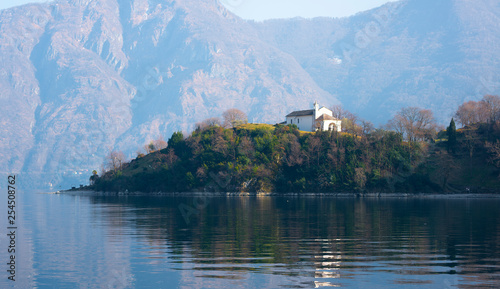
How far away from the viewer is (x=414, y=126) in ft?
601

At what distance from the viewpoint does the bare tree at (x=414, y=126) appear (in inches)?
6830

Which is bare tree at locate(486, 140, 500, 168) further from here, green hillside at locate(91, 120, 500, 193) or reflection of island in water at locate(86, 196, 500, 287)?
reflection of island in water at locate(86, 196, 500, 287)

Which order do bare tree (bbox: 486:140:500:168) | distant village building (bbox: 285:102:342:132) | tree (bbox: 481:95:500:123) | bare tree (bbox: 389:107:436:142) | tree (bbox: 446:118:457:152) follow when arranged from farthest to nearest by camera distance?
distant village building (bbox: 285:102:342:132)
bare tree (bbox: 389:107:436:142)
tree (bbox: 481:95:500:123)
tree (bbox: 446:118:457:152)
bare tree (bbox: 486:140:500:168)

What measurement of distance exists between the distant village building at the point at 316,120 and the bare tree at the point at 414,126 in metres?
19.9

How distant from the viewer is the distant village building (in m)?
182

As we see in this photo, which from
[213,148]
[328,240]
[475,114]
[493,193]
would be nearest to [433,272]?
[328,240]

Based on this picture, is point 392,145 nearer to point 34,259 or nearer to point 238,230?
point 238,230

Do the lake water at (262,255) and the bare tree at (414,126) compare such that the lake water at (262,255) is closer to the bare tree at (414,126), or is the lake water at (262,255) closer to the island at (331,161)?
the island at (331,161)

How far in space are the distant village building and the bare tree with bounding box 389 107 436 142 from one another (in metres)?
19.9

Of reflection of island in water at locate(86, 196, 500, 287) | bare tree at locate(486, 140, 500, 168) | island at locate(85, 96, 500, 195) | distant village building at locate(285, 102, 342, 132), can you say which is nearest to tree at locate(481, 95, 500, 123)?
island at locate(85, 96, 500, 195)

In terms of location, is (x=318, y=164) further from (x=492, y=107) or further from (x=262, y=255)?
(x=262, y=255)

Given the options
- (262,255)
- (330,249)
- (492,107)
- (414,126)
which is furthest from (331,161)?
(262,255)

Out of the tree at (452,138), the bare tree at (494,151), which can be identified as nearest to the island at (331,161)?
the bare tree at (494,151)

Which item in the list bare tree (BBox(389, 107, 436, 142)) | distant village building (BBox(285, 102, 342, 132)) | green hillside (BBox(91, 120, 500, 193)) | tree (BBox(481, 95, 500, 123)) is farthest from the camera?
distant village building (BBox(285, 102, 342, 132))
